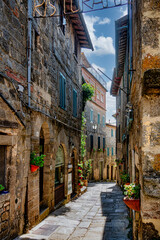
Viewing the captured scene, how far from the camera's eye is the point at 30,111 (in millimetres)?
6281

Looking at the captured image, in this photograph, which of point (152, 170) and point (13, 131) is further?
point (13, 131)

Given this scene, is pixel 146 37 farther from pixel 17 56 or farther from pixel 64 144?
pixel 64 144

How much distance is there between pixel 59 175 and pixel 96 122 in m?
15.2

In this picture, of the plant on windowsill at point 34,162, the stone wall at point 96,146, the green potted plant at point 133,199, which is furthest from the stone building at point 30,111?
the stone wall at point 96,146

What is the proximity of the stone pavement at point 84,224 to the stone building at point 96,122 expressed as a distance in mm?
12343

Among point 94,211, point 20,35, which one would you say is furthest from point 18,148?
point 94,211

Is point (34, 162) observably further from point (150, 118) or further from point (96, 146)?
point (96, 146)

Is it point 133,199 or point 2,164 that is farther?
point 2,164

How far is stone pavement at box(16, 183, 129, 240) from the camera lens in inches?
227

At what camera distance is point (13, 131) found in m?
5.23

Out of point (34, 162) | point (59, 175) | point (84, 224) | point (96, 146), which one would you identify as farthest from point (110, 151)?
point (34, 162)

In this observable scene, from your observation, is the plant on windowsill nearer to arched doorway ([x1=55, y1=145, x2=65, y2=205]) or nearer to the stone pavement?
the stone pavement

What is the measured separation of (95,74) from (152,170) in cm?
2248

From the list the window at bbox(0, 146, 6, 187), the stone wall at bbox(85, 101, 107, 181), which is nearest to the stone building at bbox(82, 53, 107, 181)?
the stone wall at bbox(85, 101, 107, 181)
